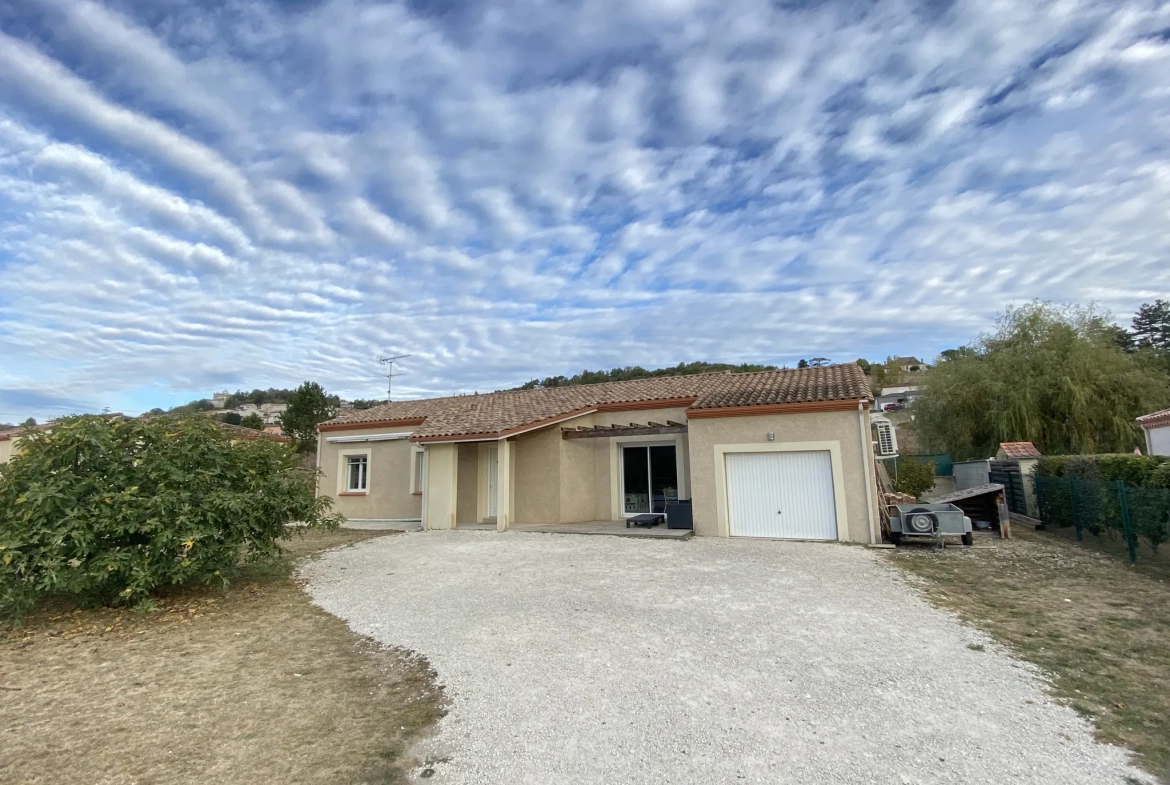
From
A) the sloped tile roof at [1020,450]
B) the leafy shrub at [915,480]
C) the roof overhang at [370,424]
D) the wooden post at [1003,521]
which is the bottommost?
the wooden post at [1003,521]

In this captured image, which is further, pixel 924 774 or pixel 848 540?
pixel 848 540

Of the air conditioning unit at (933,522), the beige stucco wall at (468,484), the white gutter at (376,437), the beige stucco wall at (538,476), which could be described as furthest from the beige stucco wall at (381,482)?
the air conditioning unit at (933,522)

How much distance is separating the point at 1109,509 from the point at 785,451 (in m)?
5.87

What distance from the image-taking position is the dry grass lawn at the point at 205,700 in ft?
12.2

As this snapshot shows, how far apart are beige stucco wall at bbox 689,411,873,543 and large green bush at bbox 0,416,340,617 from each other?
882cm

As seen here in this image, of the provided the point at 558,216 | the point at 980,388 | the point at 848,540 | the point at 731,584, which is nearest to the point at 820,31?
the point at 558,216

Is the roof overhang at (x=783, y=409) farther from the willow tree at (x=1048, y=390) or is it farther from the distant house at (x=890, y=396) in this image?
the distant house at (x=890, y=396)

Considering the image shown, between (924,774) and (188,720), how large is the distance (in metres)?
5.16

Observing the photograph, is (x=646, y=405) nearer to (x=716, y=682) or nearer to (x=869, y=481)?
(x=869, y=481)

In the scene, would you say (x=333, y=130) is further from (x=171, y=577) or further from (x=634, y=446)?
(x=634, y=446)

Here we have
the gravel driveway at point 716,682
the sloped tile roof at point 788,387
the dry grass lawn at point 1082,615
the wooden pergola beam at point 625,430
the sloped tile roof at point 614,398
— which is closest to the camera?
the gravel driveway at point 716,682

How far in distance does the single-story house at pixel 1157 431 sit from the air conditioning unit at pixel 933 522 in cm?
1289

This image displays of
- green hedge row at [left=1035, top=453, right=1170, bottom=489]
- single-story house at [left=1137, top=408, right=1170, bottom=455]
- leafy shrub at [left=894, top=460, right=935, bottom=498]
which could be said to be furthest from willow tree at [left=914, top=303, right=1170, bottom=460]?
green hedge row at [left=1035, top=453, right=1170, bottom=489]

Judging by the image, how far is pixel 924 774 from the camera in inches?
135
